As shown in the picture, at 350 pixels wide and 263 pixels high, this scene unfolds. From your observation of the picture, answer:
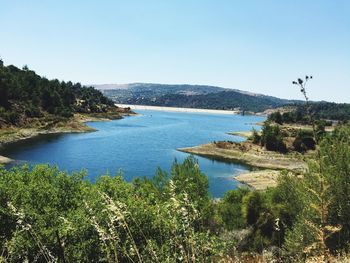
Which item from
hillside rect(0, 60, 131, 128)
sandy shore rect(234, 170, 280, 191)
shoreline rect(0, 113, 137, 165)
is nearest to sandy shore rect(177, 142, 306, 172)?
sandy shore rect(234, 170, 280, 191)

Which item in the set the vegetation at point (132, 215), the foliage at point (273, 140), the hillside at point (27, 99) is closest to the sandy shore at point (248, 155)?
the foliage at point (273, 140)

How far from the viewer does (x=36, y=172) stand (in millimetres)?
31422

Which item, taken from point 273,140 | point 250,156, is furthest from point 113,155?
point 273,140

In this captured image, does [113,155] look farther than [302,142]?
No

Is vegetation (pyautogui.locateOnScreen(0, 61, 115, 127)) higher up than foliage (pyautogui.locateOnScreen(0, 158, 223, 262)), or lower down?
higher up

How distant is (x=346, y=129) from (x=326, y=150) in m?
4.20

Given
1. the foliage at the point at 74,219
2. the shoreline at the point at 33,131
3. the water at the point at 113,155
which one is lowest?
the water at the point at 113,155

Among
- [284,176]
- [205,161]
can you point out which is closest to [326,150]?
[284,176]

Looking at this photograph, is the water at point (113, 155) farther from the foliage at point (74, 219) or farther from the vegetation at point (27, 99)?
the foliage at point (74, 219)

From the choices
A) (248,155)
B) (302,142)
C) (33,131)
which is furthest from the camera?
(33,131)

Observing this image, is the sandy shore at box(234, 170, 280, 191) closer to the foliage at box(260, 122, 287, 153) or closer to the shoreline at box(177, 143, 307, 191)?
the shoreline at box(177, 143, 307, 191)

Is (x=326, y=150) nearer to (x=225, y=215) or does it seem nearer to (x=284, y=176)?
(x=284, y=176)

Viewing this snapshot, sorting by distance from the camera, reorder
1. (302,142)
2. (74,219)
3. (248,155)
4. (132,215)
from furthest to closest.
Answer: (302,142) → (248,155) → (74,219) → (132,215)

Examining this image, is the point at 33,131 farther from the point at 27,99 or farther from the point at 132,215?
the point at 132,215
